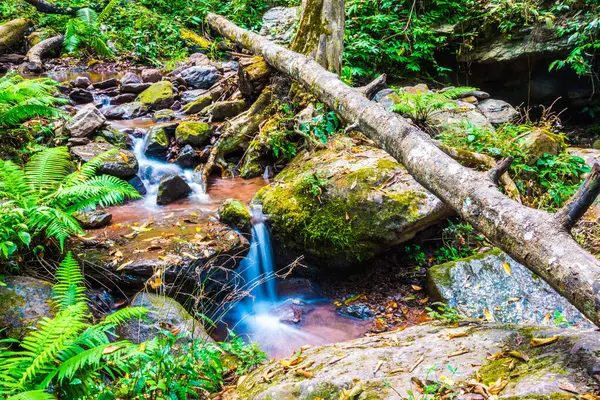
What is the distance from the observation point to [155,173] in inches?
249

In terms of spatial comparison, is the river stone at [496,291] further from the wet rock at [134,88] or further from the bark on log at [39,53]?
the bark on log at [39,53]

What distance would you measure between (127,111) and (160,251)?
5216 mm

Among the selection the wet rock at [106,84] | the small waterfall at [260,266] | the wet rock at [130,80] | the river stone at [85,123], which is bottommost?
the small waterfall at [260,266]

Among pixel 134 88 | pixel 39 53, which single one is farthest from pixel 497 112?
pixel 39 53

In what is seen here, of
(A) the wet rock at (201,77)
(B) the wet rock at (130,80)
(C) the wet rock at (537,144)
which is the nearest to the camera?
(C) the wet rock at (537,144)

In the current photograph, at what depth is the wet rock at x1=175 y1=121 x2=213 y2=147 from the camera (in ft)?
22.6

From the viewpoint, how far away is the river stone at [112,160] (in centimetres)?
557

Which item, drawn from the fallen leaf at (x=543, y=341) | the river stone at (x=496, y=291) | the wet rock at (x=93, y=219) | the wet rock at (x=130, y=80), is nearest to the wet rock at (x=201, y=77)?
the wet rock at (x=130, y=80)

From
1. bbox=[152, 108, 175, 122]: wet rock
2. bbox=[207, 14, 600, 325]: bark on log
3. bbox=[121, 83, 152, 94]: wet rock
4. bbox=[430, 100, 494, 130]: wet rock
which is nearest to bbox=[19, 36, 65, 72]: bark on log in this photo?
bbox=[121, 83, 152, 94]: wet rock

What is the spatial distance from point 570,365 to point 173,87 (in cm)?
944

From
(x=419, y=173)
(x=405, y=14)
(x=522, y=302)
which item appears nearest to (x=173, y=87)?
(x=405, y=14)

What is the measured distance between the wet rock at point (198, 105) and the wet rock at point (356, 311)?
17.9 ft

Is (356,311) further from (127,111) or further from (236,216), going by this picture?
(127,111)

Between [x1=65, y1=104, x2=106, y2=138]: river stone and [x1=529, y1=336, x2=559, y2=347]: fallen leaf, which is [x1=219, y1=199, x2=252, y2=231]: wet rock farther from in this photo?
[x1=529, y1=336, x2=559, y2=347]: fallen leaf
